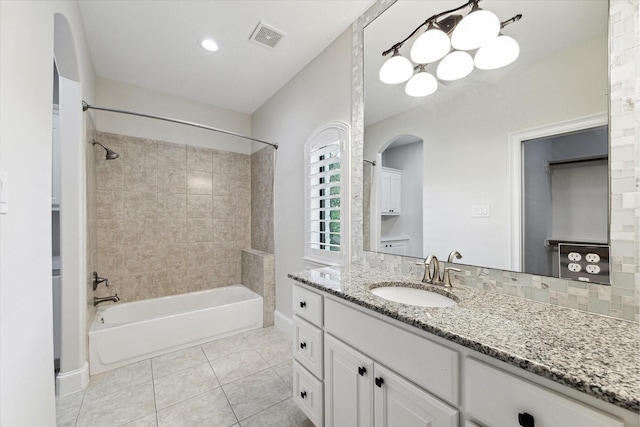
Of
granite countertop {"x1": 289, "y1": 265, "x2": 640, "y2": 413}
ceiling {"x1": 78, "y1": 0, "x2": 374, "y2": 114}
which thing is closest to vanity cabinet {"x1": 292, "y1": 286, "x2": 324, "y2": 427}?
granite countertop {"x1": 289, "y1": 265, "x2": 640, "y2": 413}

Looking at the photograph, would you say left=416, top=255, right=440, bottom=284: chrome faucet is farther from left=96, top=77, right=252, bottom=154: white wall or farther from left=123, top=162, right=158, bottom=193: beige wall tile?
left=123, top=162, right=158, bottom=193: beige wall tile

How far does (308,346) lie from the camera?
4.46 feet

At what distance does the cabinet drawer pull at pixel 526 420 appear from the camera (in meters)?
0.59

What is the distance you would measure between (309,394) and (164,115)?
3144 millimetres

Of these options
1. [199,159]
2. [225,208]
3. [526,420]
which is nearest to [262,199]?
[225,208]

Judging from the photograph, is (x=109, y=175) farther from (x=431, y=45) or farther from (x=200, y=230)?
(x=431, y=45)

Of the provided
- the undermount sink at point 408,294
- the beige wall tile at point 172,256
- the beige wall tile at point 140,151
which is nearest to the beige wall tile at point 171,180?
the beige wall tile at point 140,151

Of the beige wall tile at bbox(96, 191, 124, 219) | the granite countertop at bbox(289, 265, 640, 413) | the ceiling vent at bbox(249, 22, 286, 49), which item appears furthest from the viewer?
the beige wall tile at bbox(96, 191, 124, 219)

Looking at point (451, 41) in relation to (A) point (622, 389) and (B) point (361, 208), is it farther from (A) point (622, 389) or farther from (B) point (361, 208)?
(A) point (622, 389)

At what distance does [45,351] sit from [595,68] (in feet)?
7.79

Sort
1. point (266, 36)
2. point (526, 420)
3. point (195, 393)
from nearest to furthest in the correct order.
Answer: point (526, 420) → point (195, 393) → point (266, 36)

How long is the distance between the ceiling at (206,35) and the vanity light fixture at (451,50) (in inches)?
22.4

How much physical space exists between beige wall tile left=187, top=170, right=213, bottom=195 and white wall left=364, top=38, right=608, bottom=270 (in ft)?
8.12

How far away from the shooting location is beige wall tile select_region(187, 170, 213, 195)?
3053mm
